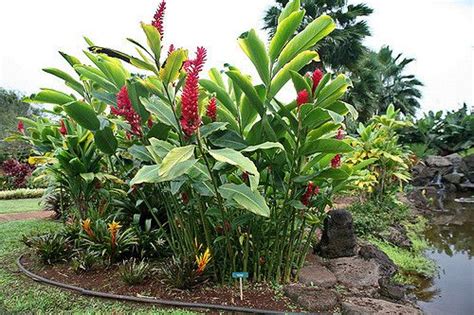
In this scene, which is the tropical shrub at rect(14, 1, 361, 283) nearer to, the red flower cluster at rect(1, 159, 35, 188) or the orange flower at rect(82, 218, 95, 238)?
the orange flower at rect(82, 218, 95, 238)

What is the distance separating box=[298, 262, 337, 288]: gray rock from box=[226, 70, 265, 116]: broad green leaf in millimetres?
1412

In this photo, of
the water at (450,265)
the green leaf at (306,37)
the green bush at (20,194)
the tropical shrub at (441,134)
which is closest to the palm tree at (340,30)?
the tropical shrub at (441,134)

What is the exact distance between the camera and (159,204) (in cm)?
372

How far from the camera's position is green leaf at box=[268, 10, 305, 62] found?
258 centimetres

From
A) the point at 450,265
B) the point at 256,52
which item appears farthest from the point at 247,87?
the point at 450,265

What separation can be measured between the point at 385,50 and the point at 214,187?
25.0 meters

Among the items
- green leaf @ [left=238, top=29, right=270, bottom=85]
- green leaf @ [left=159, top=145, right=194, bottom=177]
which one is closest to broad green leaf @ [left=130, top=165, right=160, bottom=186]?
green leaf @ [left=159, top=145, right=194, bottom=177]

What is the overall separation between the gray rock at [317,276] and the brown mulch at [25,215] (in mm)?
4149

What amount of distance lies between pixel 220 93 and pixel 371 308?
1754mm

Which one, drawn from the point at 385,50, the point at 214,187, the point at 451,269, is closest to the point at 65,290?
the point at 214,187

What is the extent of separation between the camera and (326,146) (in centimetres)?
266

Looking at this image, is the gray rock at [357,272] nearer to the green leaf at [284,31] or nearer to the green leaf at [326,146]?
the green leaf at [326,146]

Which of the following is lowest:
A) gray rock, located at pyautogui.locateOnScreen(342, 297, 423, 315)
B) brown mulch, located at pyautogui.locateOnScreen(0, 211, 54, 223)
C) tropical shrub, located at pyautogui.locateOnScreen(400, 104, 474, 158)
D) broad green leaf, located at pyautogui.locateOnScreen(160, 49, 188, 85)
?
gray rock, located at pyautogui.locateOnScreen(342, 297, 423, 315)

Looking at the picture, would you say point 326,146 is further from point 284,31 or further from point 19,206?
point 19,206
